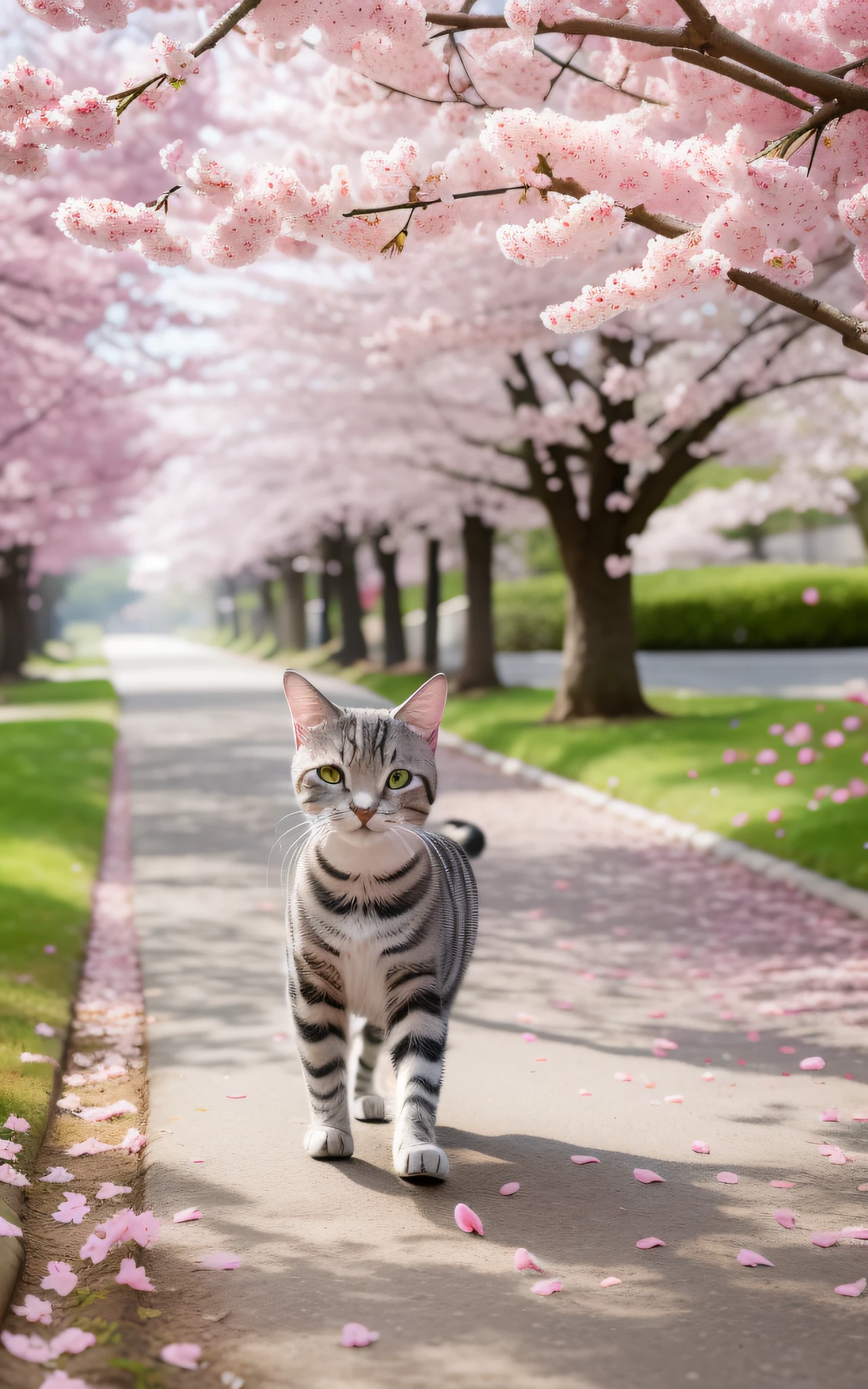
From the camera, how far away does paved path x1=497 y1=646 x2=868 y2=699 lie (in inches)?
888

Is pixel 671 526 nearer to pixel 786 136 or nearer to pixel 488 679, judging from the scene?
pixel 488 679

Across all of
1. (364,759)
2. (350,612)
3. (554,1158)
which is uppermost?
(350,612)

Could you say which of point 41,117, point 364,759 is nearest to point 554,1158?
point 364,759

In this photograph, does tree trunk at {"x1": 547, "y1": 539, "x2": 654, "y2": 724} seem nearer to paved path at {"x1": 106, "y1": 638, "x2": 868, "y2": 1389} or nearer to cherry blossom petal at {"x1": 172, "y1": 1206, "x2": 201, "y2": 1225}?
paved path at {"x1": 106, "y1": 638, "x2": 868, "y2": 1389}

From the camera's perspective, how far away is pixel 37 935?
742 centimetres

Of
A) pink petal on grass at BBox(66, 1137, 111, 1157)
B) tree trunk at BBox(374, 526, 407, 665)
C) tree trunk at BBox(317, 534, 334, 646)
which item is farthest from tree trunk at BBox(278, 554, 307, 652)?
pink petal on grass at BBox(66, 1137, 111, 1157)

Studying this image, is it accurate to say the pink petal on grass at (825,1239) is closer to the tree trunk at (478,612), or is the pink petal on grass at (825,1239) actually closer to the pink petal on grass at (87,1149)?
the pink petal on grass at (87,1149)

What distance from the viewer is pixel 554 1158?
4461 millimetres

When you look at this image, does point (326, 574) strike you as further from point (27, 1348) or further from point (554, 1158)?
point (27, 1348)

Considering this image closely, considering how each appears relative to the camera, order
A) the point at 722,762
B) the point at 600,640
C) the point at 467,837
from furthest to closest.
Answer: the point at 600,640 → the point at 722,762 → the point at 467,837

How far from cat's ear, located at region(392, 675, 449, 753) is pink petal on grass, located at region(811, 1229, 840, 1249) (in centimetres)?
185

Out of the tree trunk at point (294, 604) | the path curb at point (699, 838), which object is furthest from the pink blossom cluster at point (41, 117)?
the tree trunk at point (294, 604)

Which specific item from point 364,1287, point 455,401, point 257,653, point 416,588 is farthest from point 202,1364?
point 257,653

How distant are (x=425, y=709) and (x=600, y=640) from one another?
44.5 feet
